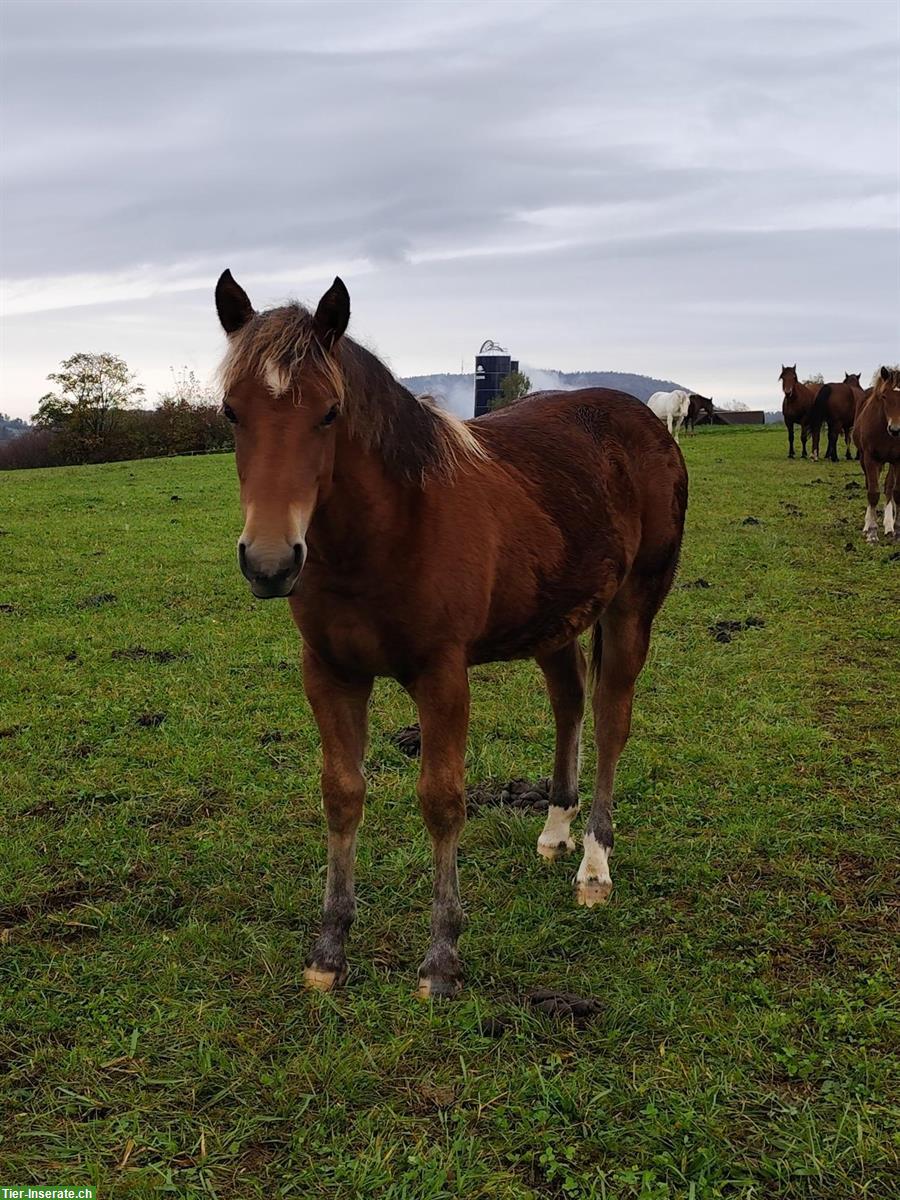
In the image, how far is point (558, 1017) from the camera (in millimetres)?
3213

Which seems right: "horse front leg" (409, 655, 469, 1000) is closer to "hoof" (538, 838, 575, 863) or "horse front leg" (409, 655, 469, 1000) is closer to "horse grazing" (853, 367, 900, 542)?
"hoof" (538, 838, 575, 863)

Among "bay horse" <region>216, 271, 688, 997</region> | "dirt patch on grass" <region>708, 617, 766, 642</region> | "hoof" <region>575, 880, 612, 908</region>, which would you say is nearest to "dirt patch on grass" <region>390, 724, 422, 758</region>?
"bay horse" <region>216, 271, 688, 997</region>

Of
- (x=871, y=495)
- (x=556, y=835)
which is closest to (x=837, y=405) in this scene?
(x=871, y=495)

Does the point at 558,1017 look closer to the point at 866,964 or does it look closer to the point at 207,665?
the point at 866,964

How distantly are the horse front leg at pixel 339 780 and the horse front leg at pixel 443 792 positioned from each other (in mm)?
312

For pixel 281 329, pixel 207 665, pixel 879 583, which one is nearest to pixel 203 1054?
pixel 281 329

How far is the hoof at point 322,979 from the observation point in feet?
11.1

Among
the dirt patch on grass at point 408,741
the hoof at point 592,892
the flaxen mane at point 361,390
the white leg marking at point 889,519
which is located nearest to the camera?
the flaxen mane at point 361,390

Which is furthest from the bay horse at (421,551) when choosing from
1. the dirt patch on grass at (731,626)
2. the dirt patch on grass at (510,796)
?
the dirt patch on grass at (731,626)

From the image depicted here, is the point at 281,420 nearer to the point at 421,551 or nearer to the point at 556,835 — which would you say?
the point at 421,551

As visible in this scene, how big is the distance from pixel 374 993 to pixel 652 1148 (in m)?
1.16

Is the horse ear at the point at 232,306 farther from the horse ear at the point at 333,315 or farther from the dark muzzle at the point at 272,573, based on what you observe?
the dark muzzle at the point at 272,573

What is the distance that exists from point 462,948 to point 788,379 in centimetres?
2437

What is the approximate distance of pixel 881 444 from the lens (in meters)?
12.5
